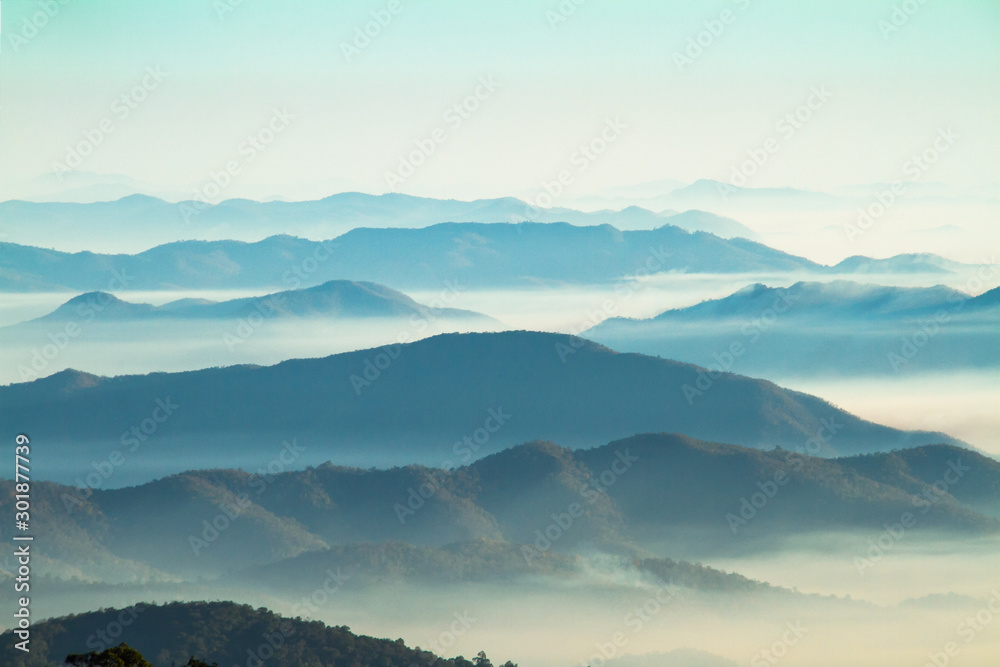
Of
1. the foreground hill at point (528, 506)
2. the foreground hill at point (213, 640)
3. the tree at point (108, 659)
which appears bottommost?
the tree at point (108, 659)

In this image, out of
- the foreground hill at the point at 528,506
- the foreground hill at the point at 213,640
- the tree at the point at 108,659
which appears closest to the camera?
the tree at the point at 108,659

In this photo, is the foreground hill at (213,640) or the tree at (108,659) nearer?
the tree at (108,659)

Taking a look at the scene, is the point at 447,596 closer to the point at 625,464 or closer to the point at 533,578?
the point at 533,578

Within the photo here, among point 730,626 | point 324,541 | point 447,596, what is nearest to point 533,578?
point 447,596

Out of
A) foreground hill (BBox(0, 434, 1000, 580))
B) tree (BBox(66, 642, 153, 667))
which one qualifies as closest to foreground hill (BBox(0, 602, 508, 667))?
tree (BBox(66, 642, 153, 667))

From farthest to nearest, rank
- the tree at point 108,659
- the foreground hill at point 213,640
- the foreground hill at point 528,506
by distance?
the foreground hill at point 528,506 < the foreground hill at point 213,640 < the tree at point 108,659

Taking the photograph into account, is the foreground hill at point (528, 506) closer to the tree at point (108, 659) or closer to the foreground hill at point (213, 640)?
the foreground hill at point (213, 640)

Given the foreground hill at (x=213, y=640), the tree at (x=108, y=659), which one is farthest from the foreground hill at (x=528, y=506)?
the tree at (x=108, y=659)
